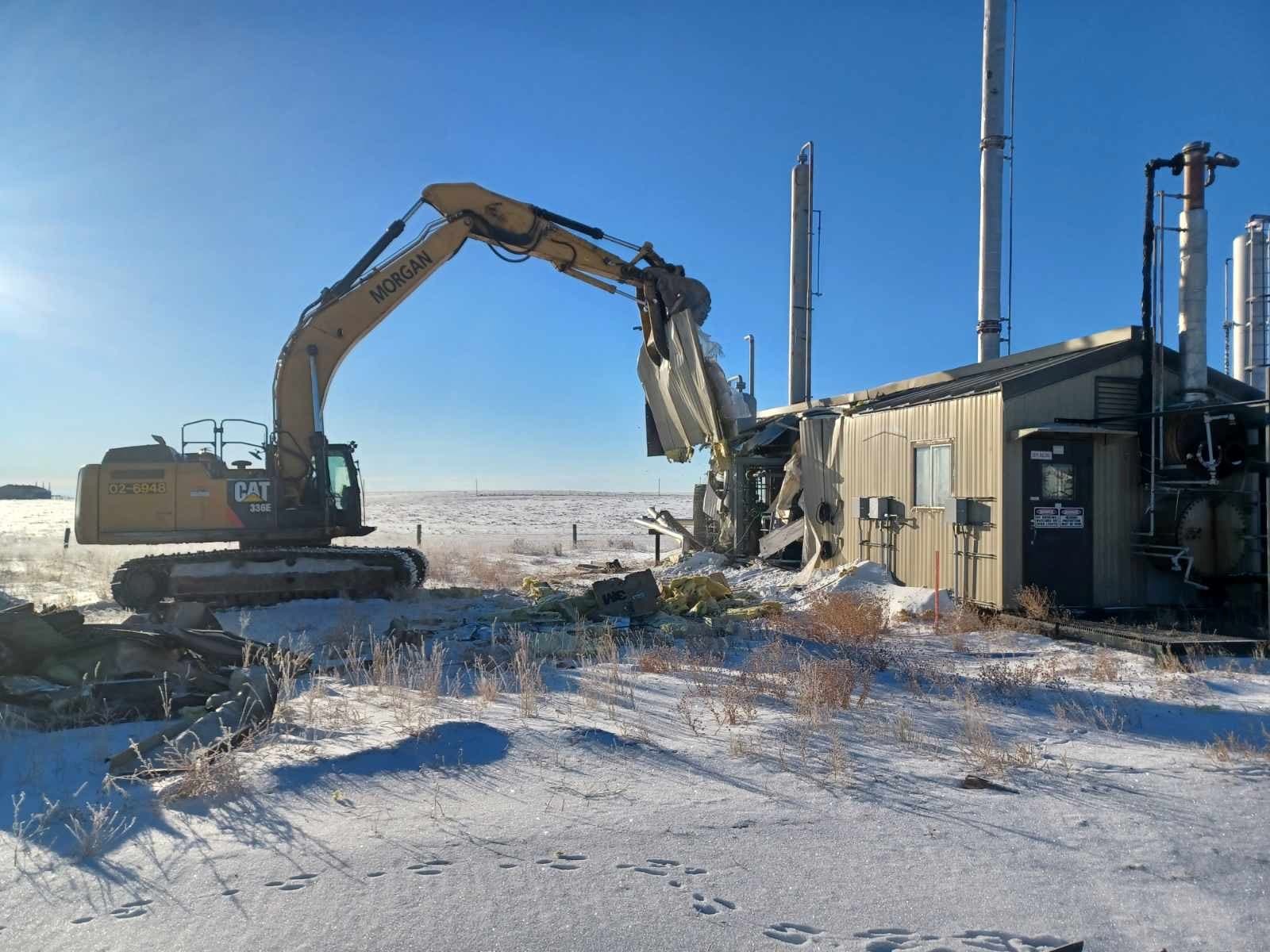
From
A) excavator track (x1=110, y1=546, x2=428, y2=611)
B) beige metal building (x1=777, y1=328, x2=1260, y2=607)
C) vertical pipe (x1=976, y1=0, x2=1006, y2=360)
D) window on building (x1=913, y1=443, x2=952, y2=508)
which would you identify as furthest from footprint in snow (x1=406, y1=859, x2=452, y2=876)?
vertical pipe (x1=976, y1=0, x2=1006, y2=360)

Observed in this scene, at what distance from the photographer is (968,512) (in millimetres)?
12703

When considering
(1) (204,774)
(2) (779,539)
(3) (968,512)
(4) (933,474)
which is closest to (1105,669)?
(3) (968,512)

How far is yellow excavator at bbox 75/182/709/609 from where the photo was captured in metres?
14.0

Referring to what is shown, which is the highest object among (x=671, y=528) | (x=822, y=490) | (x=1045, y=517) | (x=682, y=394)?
(x=682, y=394)

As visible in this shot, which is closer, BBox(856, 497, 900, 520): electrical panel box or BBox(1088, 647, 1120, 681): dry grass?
BBox(1088, 647, 1120, 681): dry grass

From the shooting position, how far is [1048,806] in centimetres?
472

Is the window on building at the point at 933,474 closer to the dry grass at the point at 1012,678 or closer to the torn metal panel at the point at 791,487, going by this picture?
the torn metal panel at the point at 791,487

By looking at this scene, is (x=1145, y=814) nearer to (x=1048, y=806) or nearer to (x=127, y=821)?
(x=1048, y=806)

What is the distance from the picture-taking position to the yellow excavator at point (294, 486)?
13961 millimetres

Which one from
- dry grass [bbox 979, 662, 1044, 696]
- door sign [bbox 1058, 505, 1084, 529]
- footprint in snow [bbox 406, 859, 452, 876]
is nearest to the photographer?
footprint in snow [bbox 406, 859, 452, 876]

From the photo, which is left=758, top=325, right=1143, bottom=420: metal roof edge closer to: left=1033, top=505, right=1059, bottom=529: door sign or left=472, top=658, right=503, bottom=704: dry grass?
left=1033, top=505, right=1059, bottom=529: door sign

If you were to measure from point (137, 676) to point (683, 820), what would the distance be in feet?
17.5

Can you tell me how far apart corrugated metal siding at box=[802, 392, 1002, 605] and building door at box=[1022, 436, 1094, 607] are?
44cm

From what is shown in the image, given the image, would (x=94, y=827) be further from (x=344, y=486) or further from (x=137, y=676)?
(x=344, y=486)
